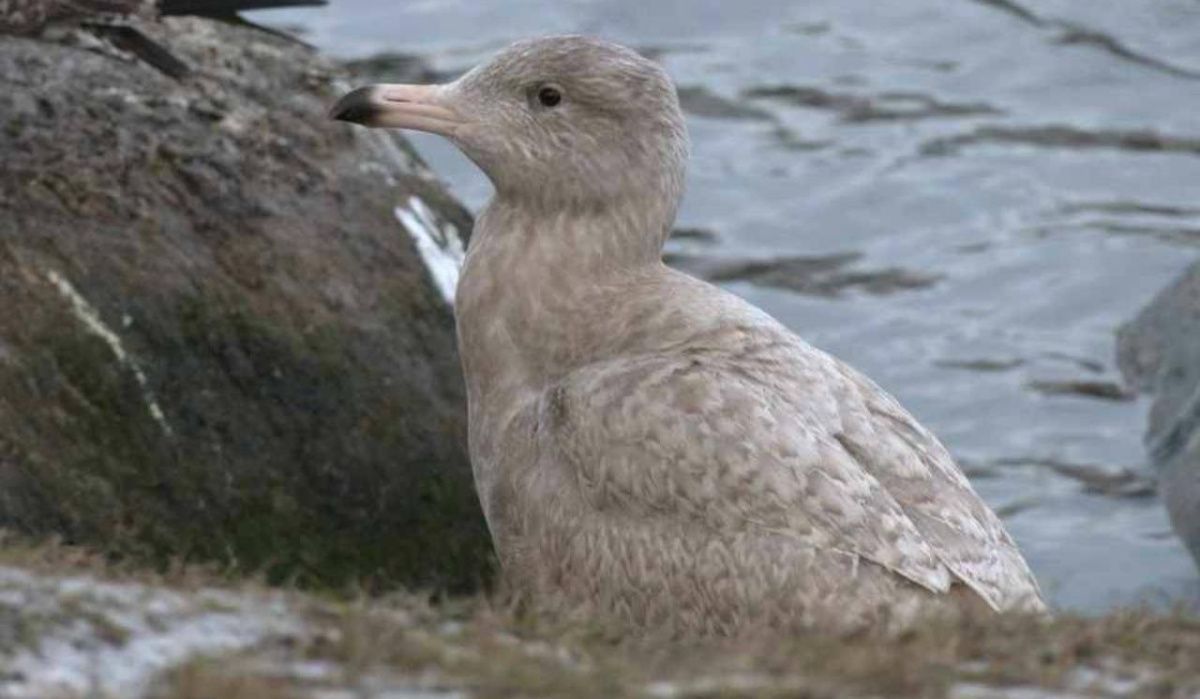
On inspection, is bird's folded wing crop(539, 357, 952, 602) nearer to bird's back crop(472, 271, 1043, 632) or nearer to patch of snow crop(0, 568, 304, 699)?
bird's back crop(472, 271, 1043, 632)

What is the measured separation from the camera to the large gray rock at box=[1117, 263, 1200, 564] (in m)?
11.4

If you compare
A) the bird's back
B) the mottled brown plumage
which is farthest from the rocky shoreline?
the mottled brown plumage

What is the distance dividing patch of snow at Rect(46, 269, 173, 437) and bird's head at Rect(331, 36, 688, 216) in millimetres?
1080

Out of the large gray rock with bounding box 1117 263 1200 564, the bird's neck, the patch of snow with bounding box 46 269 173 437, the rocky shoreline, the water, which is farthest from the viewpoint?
the water

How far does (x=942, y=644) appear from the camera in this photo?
18.7ft

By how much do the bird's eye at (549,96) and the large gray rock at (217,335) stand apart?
118cm

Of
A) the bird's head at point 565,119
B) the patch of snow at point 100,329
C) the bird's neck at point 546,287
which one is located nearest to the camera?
the bird's neck at point 546,287

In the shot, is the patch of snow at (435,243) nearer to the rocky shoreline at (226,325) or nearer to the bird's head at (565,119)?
the rocky shoreline at (226,325)

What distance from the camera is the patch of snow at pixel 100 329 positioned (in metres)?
8.30

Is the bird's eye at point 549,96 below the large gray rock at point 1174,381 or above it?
above

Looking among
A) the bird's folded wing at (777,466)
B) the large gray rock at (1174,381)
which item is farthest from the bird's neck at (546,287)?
the large gray rock at (1174,381)

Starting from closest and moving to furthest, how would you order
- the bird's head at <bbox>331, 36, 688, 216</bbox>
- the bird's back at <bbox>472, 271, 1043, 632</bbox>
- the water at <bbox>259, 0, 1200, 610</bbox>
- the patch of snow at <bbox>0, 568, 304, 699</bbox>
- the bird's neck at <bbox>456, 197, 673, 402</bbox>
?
the patch of snow at <bbox>0, 568, 304, 699</bbox> → the bird's back at <bbox>472, 271, 1043, 632</bbox> → the bird's neck at <bbox>456, 197, 673, 402</bbox> → the bird's head at <bbox>331, 36, 688, 216</bbox> → the water at <bbox>259, 0, 1200, 610</bbox>

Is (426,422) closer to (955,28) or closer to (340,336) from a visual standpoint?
(340,336)

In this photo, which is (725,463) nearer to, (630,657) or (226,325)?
(630,657)
